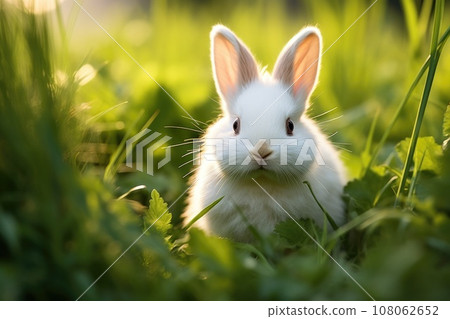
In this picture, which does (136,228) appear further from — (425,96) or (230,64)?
(230,64)

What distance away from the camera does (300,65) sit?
125 inches

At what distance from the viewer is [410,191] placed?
235 cm

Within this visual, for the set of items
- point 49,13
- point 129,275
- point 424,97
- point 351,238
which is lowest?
point 351,238

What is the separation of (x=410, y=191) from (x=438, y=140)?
0.79 m

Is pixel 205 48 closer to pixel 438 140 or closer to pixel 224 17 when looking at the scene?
pixel 224 17

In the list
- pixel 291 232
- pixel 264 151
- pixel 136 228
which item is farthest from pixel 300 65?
pixel 136 228

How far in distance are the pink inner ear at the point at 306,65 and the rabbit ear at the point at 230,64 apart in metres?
0.23

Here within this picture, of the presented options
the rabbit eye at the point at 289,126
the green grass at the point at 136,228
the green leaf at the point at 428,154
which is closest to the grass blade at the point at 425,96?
the green grass at the point at 136,228

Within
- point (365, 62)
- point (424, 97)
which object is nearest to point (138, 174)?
point (424, 97)

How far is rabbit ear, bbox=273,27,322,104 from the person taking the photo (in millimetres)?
3090

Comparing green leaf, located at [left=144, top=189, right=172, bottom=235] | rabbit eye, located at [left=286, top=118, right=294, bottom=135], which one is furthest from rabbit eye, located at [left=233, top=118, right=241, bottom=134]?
green leaf, located at [left=144, top=189, right=172, bottom=235]

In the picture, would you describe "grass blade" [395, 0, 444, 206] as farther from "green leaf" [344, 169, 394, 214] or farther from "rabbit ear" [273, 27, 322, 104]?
"rabbit ear" [273, 27, 322, 104]

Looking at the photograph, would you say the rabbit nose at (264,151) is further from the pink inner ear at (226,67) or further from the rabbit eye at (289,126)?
the pink inner ear at (226,67)

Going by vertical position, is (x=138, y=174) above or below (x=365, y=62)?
below
